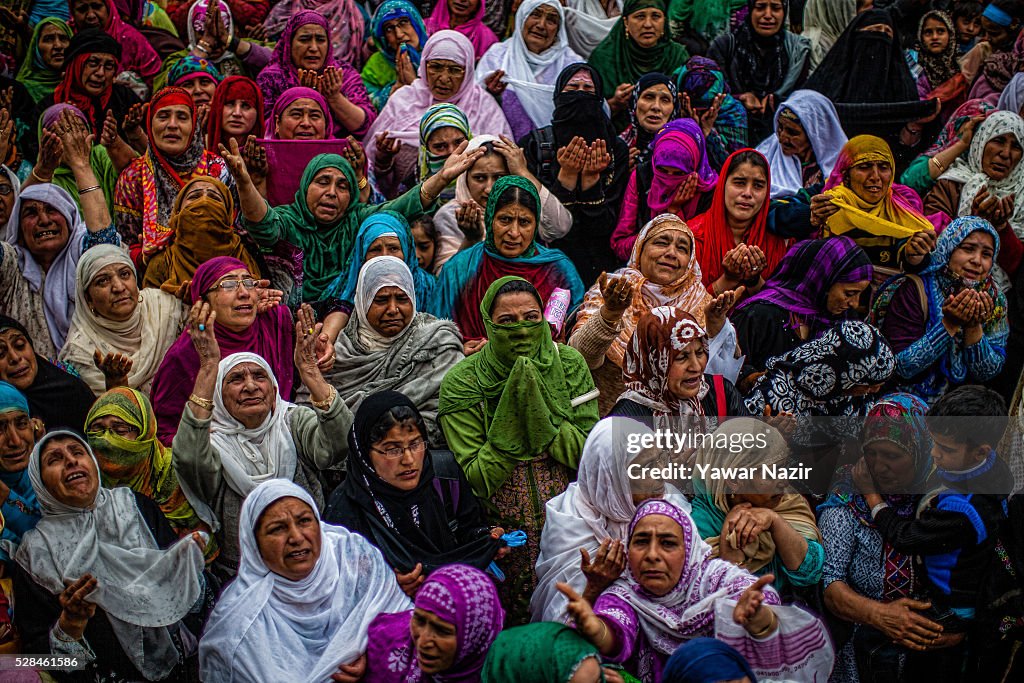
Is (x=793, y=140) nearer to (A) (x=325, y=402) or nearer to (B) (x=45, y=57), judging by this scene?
(A) (x=325, y=402)

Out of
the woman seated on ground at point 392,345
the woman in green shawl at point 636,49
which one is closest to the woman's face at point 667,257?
the woman seated on ground at point 392,345

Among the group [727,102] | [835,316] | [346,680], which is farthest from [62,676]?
[727,102]

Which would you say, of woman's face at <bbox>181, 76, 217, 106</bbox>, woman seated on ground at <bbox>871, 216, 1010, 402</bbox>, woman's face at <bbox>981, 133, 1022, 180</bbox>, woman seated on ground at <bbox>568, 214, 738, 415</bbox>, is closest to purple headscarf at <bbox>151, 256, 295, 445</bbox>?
woman seated on ground at <bbox>568, 214, 738, 415</bbox>

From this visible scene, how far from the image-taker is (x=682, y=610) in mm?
4414

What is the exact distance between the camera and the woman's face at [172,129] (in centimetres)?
680

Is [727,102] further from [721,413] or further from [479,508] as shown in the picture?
Result: [479,508]

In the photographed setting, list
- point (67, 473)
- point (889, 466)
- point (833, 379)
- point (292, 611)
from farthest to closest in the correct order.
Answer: point (833, 379) → point (889, 466) → point (67, 473) → point (292, 611)

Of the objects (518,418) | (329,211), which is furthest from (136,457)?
(329,211)

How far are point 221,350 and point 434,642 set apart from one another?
6.85 ft

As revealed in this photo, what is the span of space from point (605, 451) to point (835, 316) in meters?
1.72

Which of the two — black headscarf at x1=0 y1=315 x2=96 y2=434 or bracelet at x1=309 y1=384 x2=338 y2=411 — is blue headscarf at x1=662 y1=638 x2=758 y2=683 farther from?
black headscarf at x1=0 y1=315 x2=96 y2=434

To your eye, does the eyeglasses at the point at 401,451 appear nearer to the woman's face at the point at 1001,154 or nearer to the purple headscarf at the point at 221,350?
the purple headscarf at the point at 221,350

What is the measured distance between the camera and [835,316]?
19.4 feet

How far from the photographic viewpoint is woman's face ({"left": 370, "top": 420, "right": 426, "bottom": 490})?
16.0ft
